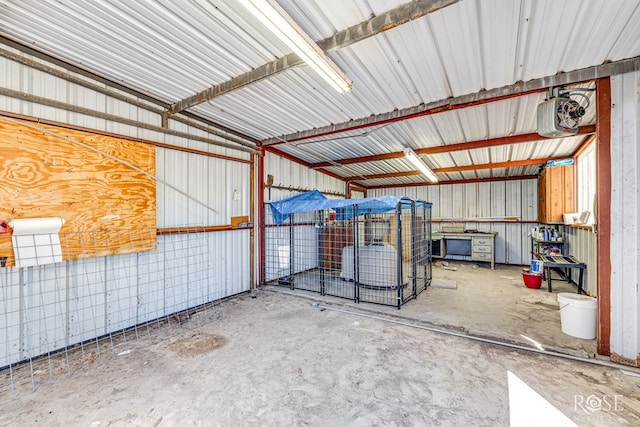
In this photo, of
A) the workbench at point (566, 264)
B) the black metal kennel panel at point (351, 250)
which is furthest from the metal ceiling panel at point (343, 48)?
the workbench at point (566, 264)

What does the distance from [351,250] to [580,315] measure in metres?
3.52

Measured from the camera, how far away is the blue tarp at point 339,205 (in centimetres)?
451

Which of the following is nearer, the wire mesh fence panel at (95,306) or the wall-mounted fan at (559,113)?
the wire mesh fence panel at (95,306)

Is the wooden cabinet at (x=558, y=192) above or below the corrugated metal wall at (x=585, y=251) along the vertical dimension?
above

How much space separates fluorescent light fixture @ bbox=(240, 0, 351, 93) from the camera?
1818 millimetres

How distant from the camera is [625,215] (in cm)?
261

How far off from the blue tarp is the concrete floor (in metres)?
1.83

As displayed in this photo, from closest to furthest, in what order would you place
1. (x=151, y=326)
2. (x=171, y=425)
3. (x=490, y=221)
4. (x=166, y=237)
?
(x=171, y=425)
(x=151, y=326)
(x=166, y=237)
(x=490, y=221)

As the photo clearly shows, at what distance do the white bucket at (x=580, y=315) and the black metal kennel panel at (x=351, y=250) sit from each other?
1986 mm

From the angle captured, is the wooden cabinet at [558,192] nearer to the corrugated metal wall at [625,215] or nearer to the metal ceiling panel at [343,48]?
the metal ceiling panel at [343,48]

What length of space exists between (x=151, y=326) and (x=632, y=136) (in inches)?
230

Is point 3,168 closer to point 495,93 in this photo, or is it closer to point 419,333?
point 419,333

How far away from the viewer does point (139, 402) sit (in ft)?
7.13

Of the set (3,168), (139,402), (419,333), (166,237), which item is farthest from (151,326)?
(419,333)
